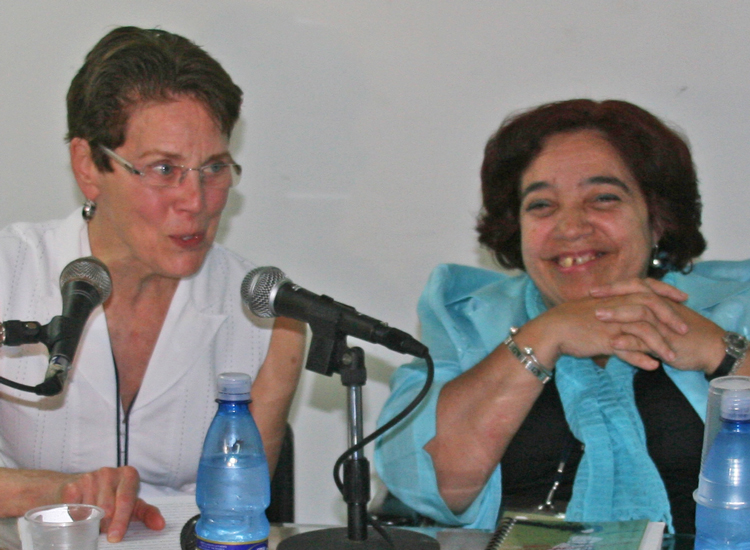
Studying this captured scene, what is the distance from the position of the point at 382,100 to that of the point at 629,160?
818mm

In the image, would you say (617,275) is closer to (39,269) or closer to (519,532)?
(519,532)

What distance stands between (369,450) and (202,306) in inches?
31.4

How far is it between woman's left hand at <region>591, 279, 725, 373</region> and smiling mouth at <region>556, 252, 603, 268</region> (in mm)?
170

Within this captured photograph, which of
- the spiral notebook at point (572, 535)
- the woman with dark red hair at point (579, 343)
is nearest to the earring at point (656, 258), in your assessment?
the woman with dark red hair at point (579, 343)

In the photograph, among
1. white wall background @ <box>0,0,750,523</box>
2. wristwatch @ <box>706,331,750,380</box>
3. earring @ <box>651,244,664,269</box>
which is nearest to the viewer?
wristwatch @ <box>706,331,750,380</box>

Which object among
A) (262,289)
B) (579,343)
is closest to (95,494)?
(262,289)

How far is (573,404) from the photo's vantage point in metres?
1.91

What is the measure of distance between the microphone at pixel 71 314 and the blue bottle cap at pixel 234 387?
0.20 meters

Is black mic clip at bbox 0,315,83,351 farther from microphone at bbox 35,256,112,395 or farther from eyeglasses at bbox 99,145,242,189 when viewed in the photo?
eyeglasses at bbox 99,145,242,189

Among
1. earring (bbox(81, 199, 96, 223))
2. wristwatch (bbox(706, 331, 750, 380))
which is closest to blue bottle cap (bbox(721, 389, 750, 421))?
wristwatch (bbox(706, 331, 750, 380))

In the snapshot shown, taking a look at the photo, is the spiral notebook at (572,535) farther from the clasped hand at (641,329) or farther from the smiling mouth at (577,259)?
the smiling mouth at (577,259)

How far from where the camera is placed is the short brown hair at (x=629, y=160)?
6.55ft

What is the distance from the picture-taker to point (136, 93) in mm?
1837

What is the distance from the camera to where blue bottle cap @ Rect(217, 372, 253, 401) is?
1183mm
